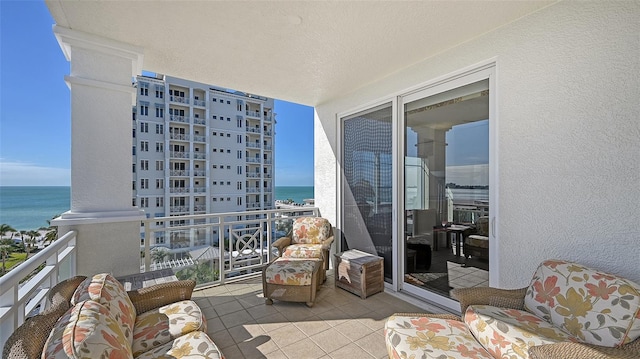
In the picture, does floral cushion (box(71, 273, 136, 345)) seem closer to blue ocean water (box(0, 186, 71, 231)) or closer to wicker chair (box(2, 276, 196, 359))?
wicker chair (box(2, 276, 196, 359))

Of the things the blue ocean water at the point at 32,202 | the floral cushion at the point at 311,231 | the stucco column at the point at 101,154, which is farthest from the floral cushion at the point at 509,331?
the blue ocean water at the point at 32,202

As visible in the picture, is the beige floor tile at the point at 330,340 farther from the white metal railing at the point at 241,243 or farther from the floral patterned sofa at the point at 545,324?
the white metal railing at the point at 241,243

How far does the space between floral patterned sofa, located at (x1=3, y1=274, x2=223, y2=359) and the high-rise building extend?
2069cm

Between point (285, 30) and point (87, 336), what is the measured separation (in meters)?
2.33

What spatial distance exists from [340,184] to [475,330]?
2700 millimetres

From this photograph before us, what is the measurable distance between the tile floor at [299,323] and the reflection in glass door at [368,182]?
682 mm

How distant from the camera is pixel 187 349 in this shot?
1.35 metres

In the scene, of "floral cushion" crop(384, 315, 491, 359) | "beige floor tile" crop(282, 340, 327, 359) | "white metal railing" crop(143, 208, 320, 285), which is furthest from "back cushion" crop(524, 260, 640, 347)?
"white metal railing" crop(143, 208, 320, 285)

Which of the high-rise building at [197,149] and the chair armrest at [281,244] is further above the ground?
the high-rise building at [197,149]

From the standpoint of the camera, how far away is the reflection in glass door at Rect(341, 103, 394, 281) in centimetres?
332

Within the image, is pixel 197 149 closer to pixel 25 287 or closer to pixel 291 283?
pixel 291 283

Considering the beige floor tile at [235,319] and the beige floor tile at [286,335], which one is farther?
the beige floor tile at [235,319]

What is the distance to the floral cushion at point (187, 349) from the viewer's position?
4.31 ft

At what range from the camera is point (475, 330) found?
1533mm
